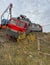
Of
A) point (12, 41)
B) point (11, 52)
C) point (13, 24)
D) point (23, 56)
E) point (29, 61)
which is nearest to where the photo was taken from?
point (29, 61)

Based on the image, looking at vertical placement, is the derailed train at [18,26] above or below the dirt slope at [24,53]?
above

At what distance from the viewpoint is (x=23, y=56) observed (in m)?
25.3

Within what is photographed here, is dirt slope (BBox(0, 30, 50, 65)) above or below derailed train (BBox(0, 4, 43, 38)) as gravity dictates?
below

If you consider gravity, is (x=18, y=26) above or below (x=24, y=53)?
above

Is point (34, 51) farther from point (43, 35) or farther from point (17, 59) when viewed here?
point (43, 35)

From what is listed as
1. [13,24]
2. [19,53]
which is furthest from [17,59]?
[13,24]

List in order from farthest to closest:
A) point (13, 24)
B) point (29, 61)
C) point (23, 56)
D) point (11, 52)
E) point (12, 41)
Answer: point (13, 24), point (12, 41), point (11, 52), point (23, 56), point (29, 61)

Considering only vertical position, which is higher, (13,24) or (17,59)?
(13,24)

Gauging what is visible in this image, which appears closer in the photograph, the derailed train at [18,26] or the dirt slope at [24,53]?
the dirt slope at [24,53]

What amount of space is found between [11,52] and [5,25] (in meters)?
13.4

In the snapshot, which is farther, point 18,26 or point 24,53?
point 18,26

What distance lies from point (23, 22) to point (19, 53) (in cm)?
1175

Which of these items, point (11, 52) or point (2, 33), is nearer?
point (11, 52)

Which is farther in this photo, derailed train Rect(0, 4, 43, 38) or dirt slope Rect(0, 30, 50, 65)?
derailed train Rect(0, 4, 43, 38)
